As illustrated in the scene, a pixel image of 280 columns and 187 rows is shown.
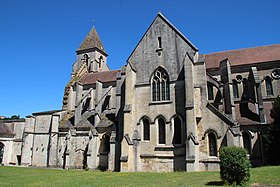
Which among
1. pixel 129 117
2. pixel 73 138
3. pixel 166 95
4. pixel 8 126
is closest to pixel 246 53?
pixel 166 95

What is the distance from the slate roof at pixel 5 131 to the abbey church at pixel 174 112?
14.1 meters

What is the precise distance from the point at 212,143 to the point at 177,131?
319cm

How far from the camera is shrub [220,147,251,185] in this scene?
1154cm

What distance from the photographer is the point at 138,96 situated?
23.6 m

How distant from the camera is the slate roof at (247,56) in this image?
26578mm

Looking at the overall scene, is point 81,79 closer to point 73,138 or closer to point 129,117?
point 73,138

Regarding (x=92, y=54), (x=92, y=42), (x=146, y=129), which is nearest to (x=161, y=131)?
(x=146, y=129)

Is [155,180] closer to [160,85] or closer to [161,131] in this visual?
[161,131]

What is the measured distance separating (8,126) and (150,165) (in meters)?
32.5

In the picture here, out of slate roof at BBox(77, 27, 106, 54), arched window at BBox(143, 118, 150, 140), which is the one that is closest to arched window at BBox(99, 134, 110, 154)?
arched window at BBox(143, 118, 150, 140)

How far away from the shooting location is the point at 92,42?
166ft

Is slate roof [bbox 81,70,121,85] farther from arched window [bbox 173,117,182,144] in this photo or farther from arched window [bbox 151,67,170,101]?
arched window [bbox 173,117,182,144]

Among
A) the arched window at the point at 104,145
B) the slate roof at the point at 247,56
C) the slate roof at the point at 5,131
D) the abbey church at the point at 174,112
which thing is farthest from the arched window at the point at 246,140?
the slate roof at the point at 5,131

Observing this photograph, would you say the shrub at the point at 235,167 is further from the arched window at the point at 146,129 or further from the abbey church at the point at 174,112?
the arched window at the point at 146,129
